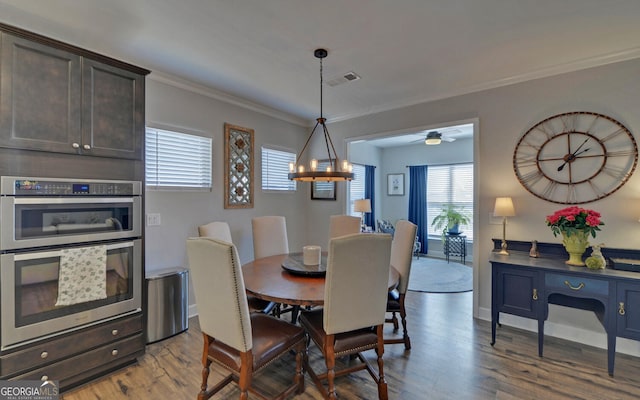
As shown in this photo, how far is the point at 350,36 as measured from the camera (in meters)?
2.36

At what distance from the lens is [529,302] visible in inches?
104

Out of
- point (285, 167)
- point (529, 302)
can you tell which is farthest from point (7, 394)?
point (529, 302)

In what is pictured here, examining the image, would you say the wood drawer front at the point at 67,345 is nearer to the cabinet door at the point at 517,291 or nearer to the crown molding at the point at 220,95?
the crown molding at the point at 220,95

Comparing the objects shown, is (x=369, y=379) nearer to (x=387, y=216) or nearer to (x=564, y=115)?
(x=564, y=115)

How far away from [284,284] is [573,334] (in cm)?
297

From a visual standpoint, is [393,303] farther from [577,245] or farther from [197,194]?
[197,194]

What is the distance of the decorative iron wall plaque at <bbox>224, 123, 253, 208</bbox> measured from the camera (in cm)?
381

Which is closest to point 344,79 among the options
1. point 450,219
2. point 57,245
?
point 57,245

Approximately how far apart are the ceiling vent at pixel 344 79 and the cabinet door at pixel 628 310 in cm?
294

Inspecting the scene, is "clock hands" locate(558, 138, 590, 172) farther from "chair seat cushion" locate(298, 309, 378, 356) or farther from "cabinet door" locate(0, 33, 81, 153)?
"cabinet door" locate(0, 33, 81, 153)

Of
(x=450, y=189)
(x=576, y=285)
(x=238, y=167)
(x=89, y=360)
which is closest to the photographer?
(x=89, y=360)

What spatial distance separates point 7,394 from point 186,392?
1055 millimetres

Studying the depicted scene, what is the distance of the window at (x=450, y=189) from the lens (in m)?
6.53

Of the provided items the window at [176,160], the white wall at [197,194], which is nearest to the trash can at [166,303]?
the white wall at [197,194]
